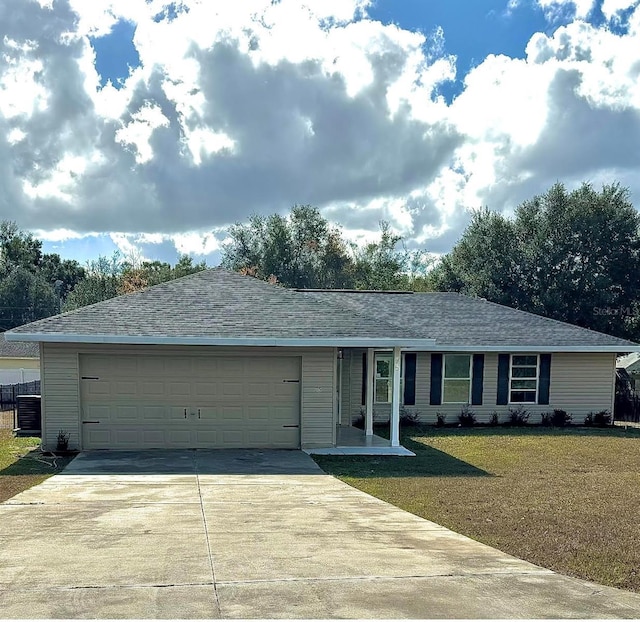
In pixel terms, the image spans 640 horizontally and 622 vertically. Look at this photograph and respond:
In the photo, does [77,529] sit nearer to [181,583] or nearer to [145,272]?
[181,583]

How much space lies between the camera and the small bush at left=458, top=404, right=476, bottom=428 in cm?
1898

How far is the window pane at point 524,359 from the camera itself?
1948cm

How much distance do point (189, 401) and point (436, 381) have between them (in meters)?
8.44

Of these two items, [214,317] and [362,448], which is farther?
[214,317]

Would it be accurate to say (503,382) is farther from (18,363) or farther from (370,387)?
(18,363)

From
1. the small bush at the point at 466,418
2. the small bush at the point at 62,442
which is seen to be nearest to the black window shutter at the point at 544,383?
the small bush at the point at 466,418

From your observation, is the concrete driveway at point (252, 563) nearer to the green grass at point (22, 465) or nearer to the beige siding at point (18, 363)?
the green grass at point (22, 465)

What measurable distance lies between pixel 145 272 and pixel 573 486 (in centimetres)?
5003

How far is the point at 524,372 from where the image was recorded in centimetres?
1966

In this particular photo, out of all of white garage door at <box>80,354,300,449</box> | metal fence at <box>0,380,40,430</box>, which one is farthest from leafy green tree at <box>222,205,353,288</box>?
white garage door at <box>80,354,300,449</box>

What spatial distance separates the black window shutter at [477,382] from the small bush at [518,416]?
105cm

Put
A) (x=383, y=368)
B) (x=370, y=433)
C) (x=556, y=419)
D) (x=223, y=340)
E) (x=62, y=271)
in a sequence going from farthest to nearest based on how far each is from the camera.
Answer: (x=62, y=271), (x=556, y=419), (x=383, y=368), (x=370, y=433), (x=223, y=340)

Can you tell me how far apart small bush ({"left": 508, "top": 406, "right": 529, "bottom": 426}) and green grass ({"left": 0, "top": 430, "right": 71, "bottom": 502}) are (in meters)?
12.9

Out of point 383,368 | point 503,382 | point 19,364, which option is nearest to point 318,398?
point 383,368
